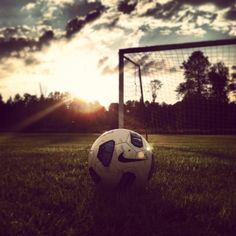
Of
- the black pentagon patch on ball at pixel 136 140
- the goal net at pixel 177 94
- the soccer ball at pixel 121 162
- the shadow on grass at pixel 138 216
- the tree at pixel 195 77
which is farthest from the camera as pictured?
the tree at pixel 195 77

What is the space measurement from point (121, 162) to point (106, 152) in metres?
0.25

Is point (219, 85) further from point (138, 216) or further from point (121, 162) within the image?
point (138, 216)

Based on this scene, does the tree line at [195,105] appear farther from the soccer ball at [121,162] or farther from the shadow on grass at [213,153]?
the soccer ball at [121,162]

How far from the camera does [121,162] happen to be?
3963 mm

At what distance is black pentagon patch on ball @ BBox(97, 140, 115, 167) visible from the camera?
13.2ft

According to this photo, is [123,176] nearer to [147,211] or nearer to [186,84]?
[147,211]

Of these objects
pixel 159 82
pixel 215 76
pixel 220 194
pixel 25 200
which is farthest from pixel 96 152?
pixel 215 76

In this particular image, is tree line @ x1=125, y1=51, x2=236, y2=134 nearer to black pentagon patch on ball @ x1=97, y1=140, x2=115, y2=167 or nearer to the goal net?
the goal net

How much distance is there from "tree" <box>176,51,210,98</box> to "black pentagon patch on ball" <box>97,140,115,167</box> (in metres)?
8.87

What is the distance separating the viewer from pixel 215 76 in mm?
14328

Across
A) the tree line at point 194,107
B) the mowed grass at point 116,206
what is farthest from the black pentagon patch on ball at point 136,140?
the tree line at point 194,107

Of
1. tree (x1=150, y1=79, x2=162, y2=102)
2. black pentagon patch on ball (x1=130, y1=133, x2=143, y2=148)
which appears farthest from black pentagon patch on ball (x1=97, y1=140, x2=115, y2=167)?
tree (x1=150, y1=79, x2=162, y2=102)

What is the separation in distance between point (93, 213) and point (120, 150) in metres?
1.07

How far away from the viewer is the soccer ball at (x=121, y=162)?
396cm
